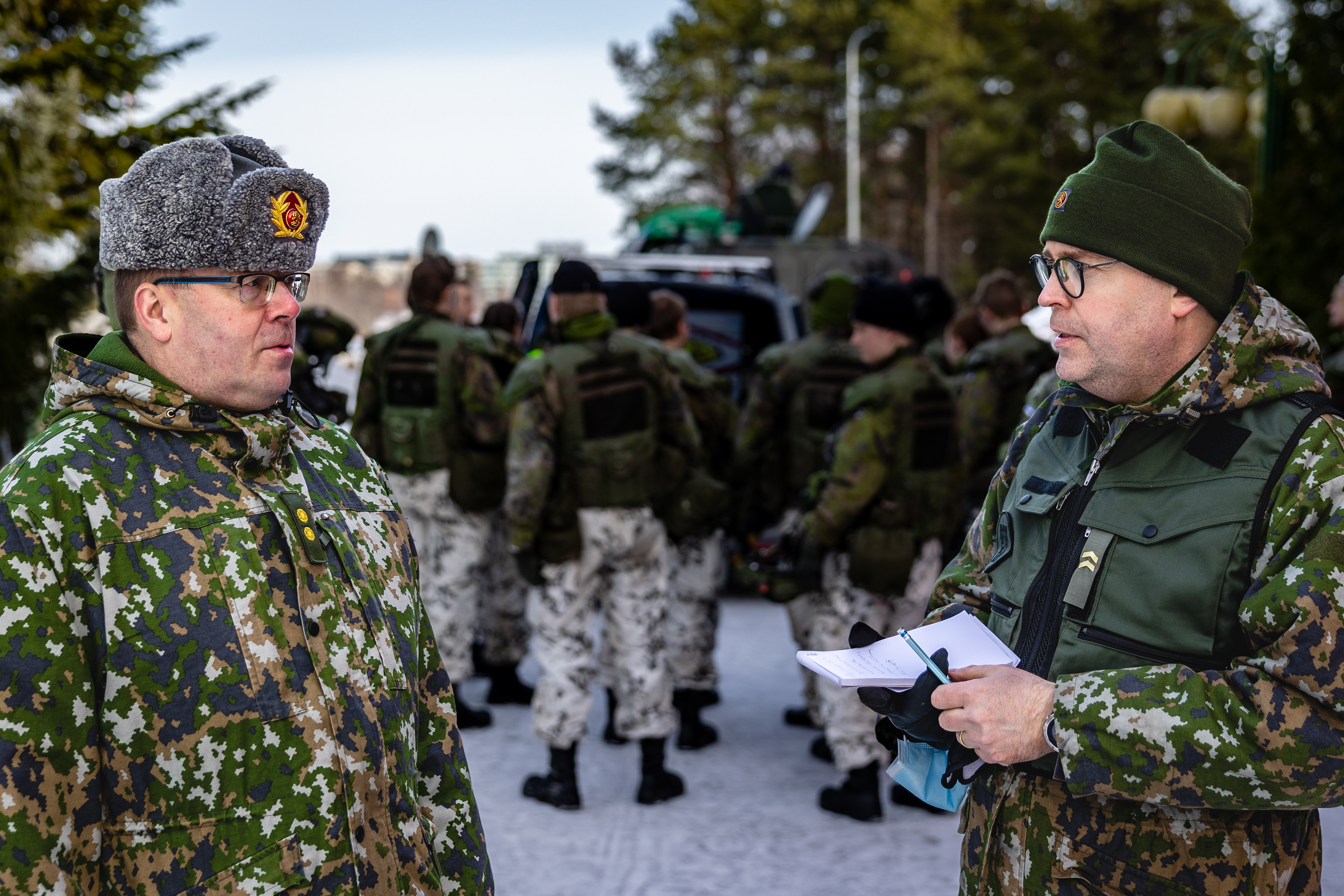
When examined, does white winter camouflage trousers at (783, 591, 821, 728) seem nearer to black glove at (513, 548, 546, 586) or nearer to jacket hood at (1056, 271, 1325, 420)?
black glove at (513, 548, 546, 586)

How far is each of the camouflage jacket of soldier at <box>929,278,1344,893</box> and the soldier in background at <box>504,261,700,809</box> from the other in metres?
2.96

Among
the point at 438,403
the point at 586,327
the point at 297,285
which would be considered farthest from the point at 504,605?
the point at 297,285

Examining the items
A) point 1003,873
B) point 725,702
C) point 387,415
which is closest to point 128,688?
point 1003,873

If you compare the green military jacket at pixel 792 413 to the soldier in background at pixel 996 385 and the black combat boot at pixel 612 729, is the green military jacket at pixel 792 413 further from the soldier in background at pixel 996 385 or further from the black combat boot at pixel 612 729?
the black combat boot at pixel 612 729

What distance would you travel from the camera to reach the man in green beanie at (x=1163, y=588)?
165 centimetres

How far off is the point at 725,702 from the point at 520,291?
339 cm

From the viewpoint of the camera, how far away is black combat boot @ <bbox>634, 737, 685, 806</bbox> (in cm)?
483

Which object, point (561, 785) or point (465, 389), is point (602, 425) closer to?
point (465, 389)

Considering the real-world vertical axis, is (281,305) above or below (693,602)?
above

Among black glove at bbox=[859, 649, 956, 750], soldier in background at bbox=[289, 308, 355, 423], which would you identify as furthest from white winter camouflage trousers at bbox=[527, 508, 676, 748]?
black glove at bbox=[859, 649, 956, 750]

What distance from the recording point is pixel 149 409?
1640mm

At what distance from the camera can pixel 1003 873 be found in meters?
2.00

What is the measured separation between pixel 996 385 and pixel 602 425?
2.54 metres

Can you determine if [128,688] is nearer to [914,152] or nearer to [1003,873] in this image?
[1003,873]
